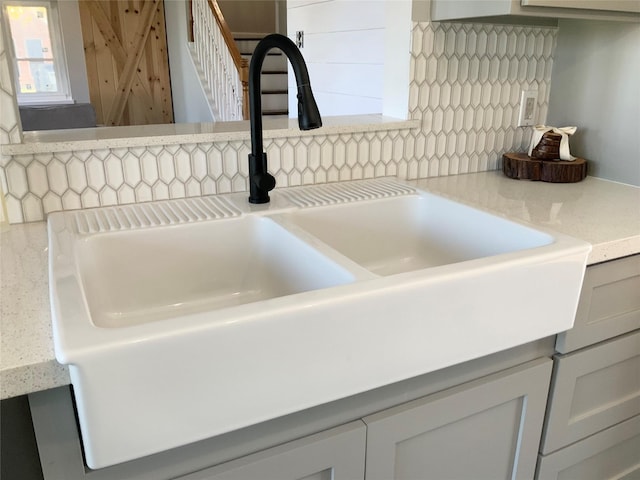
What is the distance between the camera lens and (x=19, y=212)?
3.68 feet

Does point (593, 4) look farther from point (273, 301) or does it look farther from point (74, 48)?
point (74, 48)

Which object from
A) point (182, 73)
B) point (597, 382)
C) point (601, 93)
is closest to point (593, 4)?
point (601, 93)

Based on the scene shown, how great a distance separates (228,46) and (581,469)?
130 inches

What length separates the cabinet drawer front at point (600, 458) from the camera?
116 centimetres

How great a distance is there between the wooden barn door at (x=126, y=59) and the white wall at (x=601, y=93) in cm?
553

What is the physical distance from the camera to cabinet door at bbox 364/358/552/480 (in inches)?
35.2

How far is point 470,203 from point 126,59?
589 cm

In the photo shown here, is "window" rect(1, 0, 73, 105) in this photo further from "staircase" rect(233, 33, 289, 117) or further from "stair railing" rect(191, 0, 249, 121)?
"staircase" rect(233, 33, 289, 117)

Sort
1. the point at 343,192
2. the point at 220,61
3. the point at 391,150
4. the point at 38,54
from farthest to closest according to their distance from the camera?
the point at 38,54, the point at 220,61, the point at 391,150, the point at 343,192

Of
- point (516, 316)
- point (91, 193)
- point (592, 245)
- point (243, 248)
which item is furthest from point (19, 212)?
point (592, 245)

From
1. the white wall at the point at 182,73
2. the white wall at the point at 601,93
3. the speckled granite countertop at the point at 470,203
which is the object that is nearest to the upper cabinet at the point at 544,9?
the white wall at the point at 601,93

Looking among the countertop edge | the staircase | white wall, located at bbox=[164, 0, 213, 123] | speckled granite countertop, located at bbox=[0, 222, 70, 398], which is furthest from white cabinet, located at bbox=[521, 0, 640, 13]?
white wall, located at bbox=[164, 0, 213, 123]

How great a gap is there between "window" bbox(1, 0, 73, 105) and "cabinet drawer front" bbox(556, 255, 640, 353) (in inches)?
240

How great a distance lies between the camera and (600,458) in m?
1.26
